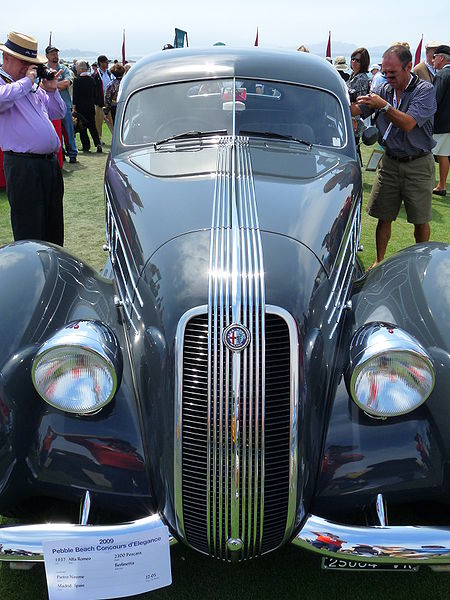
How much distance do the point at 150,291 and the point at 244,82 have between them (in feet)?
6.28

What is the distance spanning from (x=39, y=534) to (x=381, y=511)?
1.25 m

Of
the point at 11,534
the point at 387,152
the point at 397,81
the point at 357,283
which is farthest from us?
the point at 387,152

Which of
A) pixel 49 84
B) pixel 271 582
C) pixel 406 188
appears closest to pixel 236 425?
pixel 271 582

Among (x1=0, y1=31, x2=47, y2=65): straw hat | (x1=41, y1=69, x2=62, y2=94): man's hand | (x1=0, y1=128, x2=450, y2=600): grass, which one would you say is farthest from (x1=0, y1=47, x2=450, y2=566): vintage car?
(x1=41, y1=69, x2=62, y2=94): man's hand

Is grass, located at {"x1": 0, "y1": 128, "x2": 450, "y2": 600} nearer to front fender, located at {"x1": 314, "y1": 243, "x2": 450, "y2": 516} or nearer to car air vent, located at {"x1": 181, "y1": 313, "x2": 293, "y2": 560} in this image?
car air vent, located at {"x1": 181, "y1": 313, "x2": 293, "y2": 560}

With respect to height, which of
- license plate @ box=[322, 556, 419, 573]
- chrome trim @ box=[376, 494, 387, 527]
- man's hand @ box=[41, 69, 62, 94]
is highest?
man's hand @ box=[41, 69, 62, 94]

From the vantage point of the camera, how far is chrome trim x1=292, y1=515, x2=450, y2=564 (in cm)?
194

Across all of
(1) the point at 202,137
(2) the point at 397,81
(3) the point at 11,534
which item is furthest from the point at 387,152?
(3) the point at 11,534

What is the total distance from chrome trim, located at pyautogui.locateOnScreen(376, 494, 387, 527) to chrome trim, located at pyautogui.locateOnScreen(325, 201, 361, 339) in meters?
0.66

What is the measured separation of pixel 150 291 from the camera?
90.7 inches

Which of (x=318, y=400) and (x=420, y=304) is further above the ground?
(x=420, y=304)

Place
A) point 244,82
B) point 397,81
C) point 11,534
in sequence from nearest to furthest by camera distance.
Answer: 1. point 11,534
2. point 244,82
3. point 397,81

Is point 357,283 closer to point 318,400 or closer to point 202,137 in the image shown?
point 318,400

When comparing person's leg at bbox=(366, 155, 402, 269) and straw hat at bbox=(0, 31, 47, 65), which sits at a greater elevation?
straw hat at bbox=(0, 31, 47, 65)
